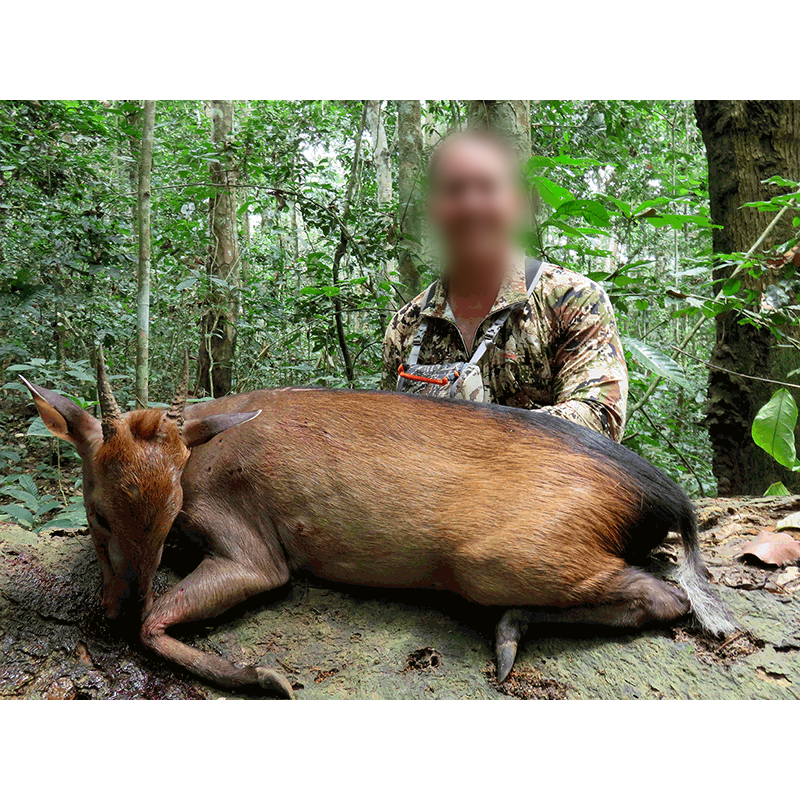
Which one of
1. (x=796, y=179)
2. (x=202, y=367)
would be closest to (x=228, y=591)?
(x=796, y=179)

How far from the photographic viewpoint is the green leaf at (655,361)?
9.27 ft

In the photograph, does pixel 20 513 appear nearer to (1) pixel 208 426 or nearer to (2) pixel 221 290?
(1) pixel 208 426

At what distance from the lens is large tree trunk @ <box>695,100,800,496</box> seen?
4117 millimetres

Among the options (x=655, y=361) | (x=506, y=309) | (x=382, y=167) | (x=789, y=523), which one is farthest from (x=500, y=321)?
(x=382, y=167)

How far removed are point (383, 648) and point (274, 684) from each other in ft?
1.25

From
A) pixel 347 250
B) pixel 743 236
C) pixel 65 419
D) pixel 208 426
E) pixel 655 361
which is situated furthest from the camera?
→ pixel 347 250

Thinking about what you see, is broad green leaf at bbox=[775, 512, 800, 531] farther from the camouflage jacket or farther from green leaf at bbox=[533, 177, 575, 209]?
green leaf at bbox=[533, 177, 575, 209]

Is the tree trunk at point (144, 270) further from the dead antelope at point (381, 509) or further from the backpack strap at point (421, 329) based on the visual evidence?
the backpack strap at point (421, 329)

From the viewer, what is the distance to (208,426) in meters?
2.25

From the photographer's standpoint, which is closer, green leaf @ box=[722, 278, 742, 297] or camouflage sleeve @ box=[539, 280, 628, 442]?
camouflage sleeve @ box=[539, 280, 628, 442]

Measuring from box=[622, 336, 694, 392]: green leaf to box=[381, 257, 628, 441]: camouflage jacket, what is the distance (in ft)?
0.31

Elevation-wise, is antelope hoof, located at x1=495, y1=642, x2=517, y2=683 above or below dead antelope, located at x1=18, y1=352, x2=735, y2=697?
below

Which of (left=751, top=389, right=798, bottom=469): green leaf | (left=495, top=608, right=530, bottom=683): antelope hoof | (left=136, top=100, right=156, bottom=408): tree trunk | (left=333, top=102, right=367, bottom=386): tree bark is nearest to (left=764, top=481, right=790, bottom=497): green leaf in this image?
(left=751, top=389, right=798, bottom=469): green leaf

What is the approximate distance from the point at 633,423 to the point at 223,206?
501 cm
